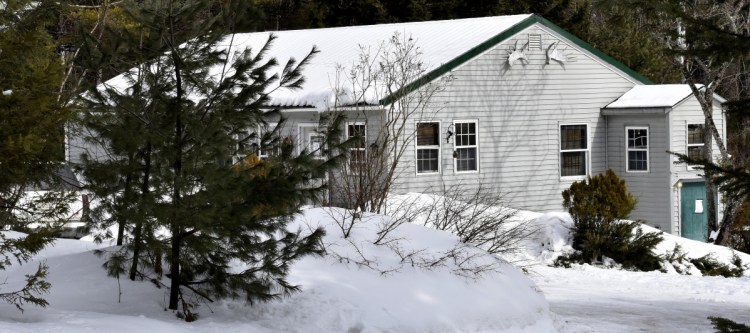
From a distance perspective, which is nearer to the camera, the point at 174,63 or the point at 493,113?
the point at 174,63

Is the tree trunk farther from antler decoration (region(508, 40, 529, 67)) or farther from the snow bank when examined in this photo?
antler decoration (region(508, 40, 529, 67))

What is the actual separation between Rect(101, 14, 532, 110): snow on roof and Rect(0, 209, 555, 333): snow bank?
11.3 m

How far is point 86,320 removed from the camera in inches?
365

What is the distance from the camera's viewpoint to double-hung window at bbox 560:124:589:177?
90.3ft

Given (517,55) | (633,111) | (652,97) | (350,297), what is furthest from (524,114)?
(350,297)

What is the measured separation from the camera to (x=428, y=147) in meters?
25.3

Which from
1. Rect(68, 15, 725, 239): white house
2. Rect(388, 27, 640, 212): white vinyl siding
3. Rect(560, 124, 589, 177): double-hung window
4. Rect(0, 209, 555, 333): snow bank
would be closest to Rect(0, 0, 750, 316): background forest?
Rect(0, 209, 555, 333): snow bank

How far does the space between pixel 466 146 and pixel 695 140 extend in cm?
634

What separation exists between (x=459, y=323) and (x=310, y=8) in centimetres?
3213

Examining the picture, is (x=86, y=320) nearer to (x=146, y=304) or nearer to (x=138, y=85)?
(x=146, y=304)

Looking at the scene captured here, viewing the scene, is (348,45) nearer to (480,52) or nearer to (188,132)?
(480,52)

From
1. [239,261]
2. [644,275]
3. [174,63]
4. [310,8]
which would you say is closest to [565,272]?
[644,275]

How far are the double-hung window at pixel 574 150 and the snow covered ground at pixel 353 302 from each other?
1296 centimetres

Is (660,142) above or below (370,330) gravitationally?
Result: above
